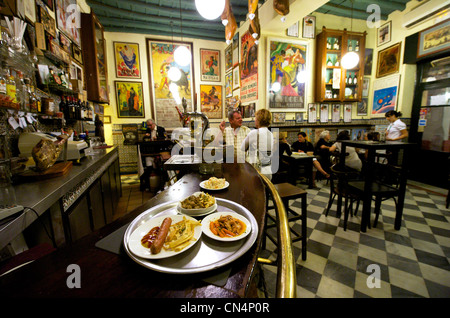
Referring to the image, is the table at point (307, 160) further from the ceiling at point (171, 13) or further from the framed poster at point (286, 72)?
the ceiling at point (171, 13)

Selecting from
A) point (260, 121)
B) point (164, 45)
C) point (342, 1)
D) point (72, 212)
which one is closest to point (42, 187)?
point (72, 212)

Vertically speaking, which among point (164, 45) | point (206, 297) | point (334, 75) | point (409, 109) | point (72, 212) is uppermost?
point (164, 45)

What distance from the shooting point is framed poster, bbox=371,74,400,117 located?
516 cm

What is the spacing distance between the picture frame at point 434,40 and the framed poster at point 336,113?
2.02m

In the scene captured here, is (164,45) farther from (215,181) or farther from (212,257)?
(212,257)

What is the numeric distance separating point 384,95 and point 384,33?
181 cm

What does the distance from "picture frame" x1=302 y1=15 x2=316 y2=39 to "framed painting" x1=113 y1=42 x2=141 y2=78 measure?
5.10m

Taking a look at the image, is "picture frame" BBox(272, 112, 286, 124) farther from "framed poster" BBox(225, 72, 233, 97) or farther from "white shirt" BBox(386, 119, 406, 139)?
"white shirt" BBox(386, 119, 406, 139)

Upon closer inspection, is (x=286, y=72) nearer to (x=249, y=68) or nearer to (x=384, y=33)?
(x=249, y=68)

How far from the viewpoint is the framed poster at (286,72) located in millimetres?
4656

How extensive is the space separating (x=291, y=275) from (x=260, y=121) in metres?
2.63

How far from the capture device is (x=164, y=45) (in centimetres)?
611

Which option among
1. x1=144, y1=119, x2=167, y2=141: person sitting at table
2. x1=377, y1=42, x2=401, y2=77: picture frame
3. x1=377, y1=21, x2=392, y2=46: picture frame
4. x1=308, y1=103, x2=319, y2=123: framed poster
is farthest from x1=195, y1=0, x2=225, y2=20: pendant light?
x1=377, y1=21, x2=392, y2=46: picture frame

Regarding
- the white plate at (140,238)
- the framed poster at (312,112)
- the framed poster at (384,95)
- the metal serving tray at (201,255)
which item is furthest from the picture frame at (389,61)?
the white plate at (140,238)
